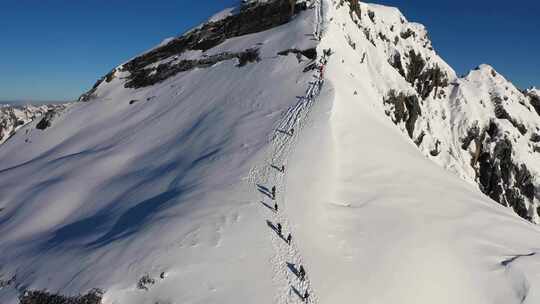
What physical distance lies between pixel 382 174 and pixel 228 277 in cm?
1448

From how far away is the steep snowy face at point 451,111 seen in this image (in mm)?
54438

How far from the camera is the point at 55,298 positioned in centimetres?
1573

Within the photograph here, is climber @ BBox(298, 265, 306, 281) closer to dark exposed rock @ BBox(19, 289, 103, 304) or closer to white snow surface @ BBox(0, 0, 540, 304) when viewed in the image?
white snow surface @ BBox(0, 0, 540, 304)

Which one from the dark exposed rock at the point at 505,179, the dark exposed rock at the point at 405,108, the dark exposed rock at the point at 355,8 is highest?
the dark exposed rock at the point at 355,8

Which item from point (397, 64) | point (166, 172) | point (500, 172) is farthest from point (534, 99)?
point (166, 172)

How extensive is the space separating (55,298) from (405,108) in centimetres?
4769

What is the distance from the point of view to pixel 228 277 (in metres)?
15.3

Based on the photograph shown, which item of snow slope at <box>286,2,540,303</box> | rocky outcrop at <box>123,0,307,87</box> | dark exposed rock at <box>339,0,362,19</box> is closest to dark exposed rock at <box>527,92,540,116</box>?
dark exposed rock at <box>339,0,362,19</box>

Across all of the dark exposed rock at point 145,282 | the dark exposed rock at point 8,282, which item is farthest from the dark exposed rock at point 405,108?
the dark exposed rock at point 8,282

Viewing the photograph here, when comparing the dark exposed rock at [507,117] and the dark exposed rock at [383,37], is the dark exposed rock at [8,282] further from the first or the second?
the dark exposed rock at [507,117]

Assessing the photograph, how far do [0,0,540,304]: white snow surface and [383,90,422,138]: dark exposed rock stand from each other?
7.26m

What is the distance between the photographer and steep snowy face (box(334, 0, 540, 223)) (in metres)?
54.4

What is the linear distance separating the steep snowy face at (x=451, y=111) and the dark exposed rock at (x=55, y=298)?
43.1 m

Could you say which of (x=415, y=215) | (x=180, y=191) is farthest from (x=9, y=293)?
(x=415, y=215)
